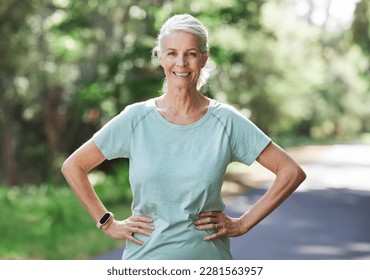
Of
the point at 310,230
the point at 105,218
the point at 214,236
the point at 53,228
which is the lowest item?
the point at 214,236

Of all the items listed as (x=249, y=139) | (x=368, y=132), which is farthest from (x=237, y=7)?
(x=368, y=132)

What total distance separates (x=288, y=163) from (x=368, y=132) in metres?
51.1

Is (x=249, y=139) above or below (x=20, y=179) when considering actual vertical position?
below

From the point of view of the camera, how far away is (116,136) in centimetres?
233

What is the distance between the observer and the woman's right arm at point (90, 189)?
2.33 meters

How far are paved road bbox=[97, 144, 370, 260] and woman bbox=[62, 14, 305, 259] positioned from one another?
6018 millimetres

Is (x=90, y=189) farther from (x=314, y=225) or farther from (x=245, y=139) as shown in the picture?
(x=314, y=225)

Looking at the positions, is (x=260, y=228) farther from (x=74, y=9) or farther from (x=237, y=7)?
(x=74, y=9)

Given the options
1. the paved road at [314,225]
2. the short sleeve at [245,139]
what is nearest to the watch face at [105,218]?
the short sleeve at [245,139]

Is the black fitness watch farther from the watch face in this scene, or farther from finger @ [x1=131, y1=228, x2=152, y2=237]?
finger @ [x1=131, y1=228, x2=152, y2=237]

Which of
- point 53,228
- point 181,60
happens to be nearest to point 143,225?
point 181,60

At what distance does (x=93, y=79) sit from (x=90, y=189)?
40.0 ft

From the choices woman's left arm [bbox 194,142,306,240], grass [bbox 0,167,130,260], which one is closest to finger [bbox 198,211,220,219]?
woman's left arm [bbox 194,142,306,240]
